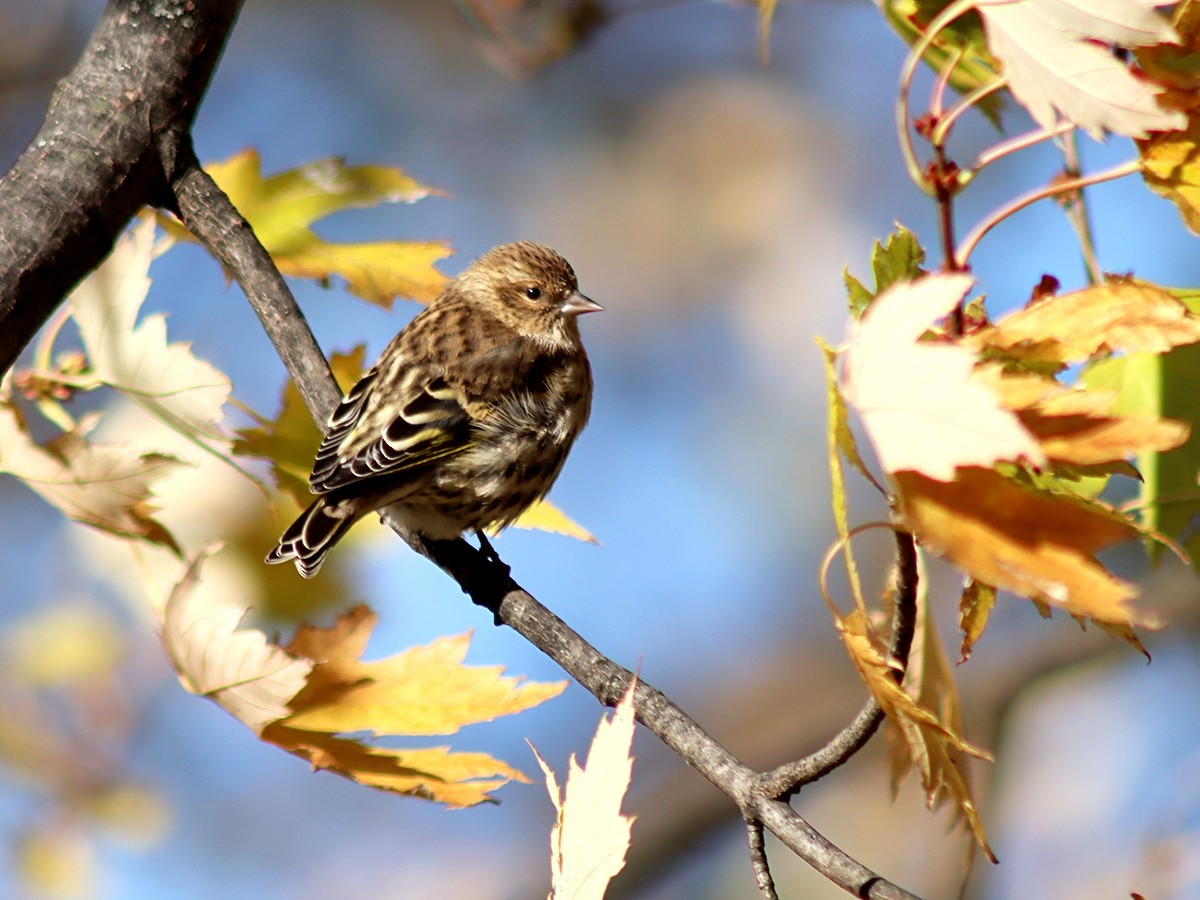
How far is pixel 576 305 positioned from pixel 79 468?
204 centimetres

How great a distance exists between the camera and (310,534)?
239 cm

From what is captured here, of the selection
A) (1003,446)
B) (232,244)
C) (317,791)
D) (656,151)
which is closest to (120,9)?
(232,244)

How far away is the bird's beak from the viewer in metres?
3.51

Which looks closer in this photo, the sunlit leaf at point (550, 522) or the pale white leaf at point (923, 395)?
the pale white leaf at point (923, 395)

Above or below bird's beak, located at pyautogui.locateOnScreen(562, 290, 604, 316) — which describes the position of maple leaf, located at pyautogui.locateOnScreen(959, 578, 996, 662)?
above

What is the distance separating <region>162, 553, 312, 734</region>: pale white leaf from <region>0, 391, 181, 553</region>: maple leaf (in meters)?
0.19

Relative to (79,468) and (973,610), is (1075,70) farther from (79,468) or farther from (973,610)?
(79,468)

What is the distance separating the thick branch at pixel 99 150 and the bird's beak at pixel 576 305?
5.64 feet

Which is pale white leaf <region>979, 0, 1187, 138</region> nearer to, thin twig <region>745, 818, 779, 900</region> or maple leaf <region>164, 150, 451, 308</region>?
thin twig <region>745, 818, 779, 900</region>

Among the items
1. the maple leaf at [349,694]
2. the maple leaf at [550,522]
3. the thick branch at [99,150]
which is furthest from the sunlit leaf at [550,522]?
the thick branch at [99,150]

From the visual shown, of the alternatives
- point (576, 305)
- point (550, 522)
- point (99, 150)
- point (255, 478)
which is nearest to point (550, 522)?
point (550, 522)

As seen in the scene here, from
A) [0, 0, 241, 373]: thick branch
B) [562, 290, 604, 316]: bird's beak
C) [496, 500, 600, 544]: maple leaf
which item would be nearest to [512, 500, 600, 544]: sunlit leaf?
[496, 500, 600, 544]: maple leaf

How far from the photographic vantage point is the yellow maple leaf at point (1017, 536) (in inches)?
35.3

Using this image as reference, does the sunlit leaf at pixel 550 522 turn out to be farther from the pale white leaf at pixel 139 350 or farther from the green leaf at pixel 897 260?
the green leaf at pixel 897 260
